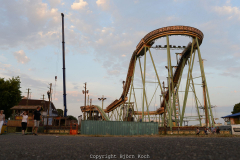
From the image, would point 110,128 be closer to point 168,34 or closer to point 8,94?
point 168,34

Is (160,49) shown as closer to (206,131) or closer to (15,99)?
(206,131)

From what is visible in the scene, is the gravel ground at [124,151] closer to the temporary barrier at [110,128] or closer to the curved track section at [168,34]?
the temporary barrier at [110,128]

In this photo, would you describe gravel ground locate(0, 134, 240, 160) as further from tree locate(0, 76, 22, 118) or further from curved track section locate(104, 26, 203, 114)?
tree locate(0, 76, 22, 118)

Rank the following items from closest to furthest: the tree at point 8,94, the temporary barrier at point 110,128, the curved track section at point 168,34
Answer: the temporary barrier at point 110,128
the curved track section at point 168,34
the tree at point 8,94

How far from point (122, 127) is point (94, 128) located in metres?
2.64

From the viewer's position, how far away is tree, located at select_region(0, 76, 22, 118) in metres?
27.1

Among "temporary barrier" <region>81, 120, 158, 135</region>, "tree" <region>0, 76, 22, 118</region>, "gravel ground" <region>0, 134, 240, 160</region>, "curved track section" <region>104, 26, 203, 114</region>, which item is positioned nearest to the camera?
"gravel ground" <region>0, 134, 240, 160</region>

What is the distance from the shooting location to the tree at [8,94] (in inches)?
1067

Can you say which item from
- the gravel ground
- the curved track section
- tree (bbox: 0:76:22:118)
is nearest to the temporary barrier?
the curved track section

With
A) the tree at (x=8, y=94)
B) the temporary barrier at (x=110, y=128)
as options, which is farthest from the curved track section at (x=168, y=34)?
the tree at (x=8, y=94)

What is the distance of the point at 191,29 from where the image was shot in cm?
2161

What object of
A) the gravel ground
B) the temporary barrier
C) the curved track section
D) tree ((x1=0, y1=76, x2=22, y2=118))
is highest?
the curved track section

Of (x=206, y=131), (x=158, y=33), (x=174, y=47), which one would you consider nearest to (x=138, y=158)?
(x=206, y=131)

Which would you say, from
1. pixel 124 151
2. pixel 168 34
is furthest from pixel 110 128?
pixel 124 151
